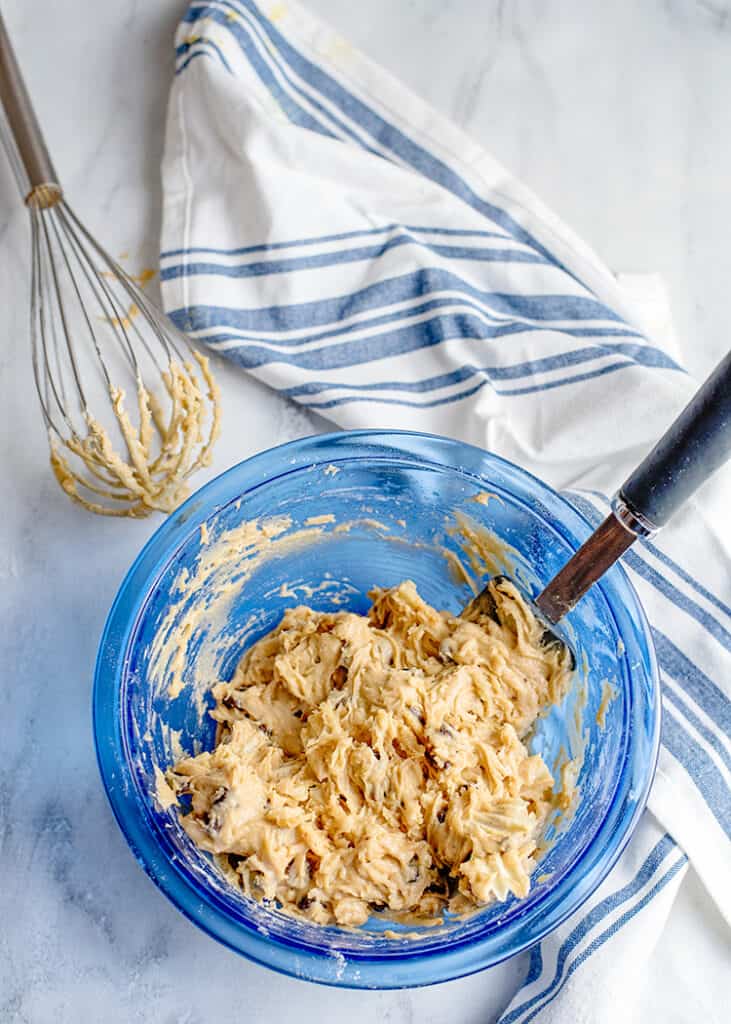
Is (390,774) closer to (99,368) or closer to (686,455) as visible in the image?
(686,455)

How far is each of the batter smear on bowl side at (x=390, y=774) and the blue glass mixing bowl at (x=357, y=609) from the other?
49 mm

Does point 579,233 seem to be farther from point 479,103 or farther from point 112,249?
point 112,249

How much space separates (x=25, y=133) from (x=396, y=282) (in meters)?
0.63

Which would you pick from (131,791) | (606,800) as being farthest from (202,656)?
(606,800)

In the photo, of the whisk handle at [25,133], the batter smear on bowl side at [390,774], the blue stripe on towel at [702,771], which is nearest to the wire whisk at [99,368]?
the whisk handle at [25,133]

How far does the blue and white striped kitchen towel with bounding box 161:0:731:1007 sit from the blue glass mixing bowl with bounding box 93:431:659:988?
15 centimetres

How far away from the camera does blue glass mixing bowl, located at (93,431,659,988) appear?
1358mm

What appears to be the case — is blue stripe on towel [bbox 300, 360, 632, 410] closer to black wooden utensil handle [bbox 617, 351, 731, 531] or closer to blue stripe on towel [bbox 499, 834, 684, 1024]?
black wooden utensil handle [bbox 617, 351, 731, 531]

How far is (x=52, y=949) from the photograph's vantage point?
156 cm

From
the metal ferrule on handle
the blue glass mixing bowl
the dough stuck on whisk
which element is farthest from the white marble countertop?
the metal ferrule on handle

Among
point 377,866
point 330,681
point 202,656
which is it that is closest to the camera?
point 377,866

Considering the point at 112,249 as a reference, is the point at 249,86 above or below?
above

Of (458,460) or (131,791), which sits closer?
(131,791)

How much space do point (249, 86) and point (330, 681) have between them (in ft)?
3.28
